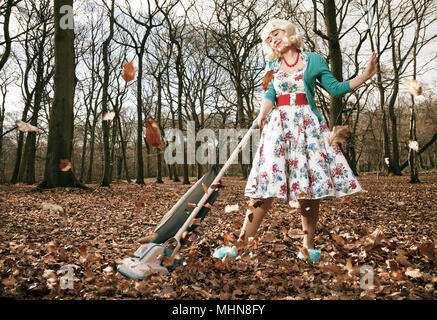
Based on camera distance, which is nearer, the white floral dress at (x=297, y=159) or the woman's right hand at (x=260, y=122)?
the white floral dress at (x=297, y=159)

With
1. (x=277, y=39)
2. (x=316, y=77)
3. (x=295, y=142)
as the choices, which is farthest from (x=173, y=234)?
(x=277, y=39)

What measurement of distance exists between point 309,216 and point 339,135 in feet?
2.35

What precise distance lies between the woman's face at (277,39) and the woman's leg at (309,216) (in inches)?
53.7

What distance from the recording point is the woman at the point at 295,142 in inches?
92.1

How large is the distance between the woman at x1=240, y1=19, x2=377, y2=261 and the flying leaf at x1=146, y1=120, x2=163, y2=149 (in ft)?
3.79

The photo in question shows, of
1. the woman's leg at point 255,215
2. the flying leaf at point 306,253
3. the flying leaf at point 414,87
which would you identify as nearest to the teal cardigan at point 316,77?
the flying leaf at point 414,87

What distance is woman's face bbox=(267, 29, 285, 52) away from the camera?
2.58 meters

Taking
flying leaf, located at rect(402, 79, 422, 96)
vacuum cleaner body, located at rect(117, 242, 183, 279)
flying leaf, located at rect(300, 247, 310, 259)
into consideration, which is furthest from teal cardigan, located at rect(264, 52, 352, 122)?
vacuum cleaner body, located at rect(117, 242, 183, 279)

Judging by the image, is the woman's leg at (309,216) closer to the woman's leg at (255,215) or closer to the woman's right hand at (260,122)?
the woman's leg at (255,215)

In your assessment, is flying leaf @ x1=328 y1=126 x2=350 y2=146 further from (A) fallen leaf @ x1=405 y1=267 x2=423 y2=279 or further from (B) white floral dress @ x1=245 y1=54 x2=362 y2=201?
(A) fallen leaf @ x1=405 y1=267 x2=423 y2=279

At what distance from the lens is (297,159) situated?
239cm

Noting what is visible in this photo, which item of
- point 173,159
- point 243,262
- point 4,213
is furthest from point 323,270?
point 173,159

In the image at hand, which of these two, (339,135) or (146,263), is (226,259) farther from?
(339,135)

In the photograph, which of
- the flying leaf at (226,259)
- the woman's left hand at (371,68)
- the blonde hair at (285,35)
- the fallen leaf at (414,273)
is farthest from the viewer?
the blonde hair at (285,35)
